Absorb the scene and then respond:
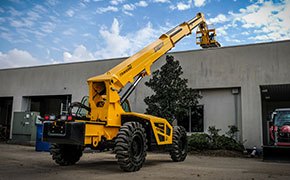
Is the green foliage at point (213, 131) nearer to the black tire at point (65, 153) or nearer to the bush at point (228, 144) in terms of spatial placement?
the bush at point (228, 144)

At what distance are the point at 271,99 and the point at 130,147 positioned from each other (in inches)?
722

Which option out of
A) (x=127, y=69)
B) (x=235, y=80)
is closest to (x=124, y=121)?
(x=127, y=69)

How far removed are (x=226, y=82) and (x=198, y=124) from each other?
9.95 ft

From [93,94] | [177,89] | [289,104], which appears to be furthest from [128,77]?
[289,104]

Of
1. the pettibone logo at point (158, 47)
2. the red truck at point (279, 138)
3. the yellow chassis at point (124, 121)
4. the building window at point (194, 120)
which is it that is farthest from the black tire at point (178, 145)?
the building window at point (194, 120)

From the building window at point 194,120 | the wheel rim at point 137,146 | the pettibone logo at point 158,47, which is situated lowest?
the wheel rim at point 137,146

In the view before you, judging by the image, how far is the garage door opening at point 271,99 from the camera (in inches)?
679

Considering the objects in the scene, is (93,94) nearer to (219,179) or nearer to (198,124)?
(219,179)

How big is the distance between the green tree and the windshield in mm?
4236

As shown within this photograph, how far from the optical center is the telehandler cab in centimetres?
770

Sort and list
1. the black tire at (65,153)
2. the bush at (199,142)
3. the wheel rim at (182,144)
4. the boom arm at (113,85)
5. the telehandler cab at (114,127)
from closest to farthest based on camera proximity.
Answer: the telehandler cab at (114,127) → the boom arm at (113,85) → the black tire at (65,153) → the wheel rim at (182,144) → the bush at (199,142)

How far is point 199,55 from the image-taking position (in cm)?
1820

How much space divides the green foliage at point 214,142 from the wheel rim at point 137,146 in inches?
313

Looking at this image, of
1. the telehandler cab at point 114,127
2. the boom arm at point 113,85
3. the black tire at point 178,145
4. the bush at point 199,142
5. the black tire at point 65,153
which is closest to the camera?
the telehandler cab at point 114,127
